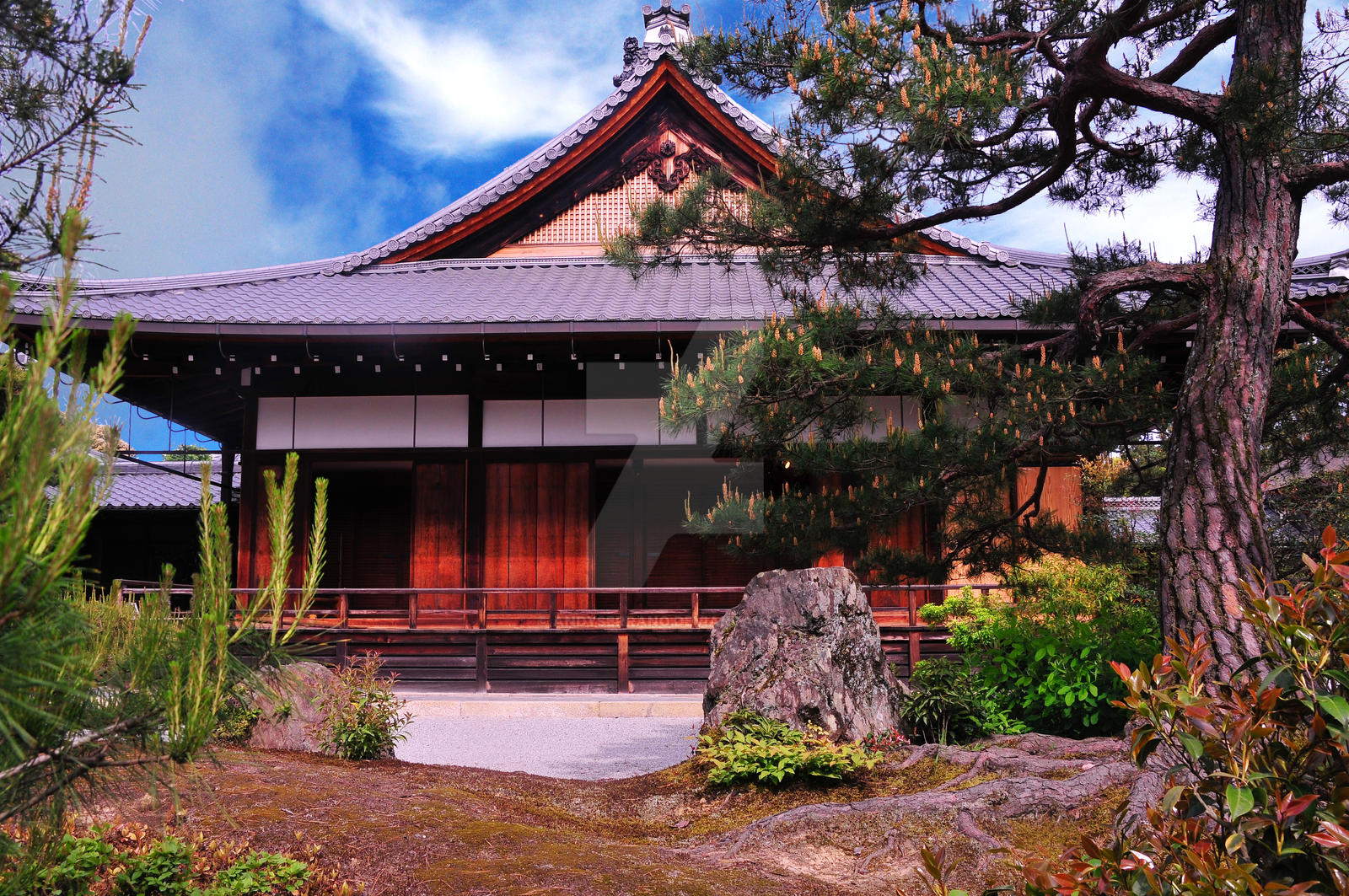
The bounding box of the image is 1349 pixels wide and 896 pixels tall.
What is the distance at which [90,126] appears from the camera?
2936 millimetres

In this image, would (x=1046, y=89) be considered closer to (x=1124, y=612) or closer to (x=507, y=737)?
(x=1124, y=612)

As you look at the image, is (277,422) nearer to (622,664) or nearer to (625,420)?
(625,420)

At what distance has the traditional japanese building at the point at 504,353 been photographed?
31.7ft

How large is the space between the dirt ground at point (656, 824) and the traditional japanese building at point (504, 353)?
429 cm

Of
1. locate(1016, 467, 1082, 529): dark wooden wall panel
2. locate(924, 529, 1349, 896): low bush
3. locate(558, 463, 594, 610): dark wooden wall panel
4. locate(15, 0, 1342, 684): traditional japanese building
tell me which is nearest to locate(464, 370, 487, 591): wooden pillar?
locate(15, 0, 1342, 684): traditional japanese building

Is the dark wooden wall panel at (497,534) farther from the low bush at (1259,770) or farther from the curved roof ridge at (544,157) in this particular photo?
the low bush at (1259,770)

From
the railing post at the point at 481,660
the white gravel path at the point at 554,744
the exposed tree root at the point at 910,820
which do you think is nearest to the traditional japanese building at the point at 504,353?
the railing post at the point at 481,660

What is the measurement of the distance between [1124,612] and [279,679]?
6128mm

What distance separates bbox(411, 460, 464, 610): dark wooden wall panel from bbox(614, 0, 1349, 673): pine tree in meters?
5.36

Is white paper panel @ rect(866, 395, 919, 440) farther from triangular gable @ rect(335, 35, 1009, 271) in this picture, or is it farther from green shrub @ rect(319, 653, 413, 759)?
green shrub @ rect(319, 653, 413, 759)

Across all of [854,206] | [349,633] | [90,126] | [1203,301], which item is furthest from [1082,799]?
[349,633]

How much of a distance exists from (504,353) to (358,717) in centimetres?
474

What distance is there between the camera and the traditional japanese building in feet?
31.7

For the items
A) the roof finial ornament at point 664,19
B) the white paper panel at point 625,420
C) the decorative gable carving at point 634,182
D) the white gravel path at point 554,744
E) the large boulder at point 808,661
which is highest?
the roof finial ornament at point 664,19
